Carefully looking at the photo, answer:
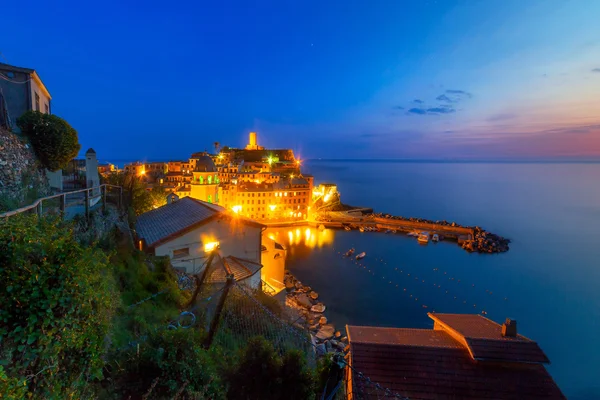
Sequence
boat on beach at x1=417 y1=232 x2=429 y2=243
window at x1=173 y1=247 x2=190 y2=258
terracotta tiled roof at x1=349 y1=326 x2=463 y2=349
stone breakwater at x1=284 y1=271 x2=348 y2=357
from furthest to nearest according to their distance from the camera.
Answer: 1. boat on beach at x1=417 y1=232 x2=429 y2=243
2. stone breakwater at x1=284 y1=271 x2=348 y2=357
3. window at x1=173 y1=247 x2=190 y2=258
4. terracotta tiled roof at x1=349 y1=326 x2=463 y2=349

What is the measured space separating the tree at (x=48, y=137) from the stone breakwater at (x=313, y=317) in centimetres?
1183

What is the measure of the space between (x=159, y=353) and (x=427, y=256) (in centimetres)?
4019

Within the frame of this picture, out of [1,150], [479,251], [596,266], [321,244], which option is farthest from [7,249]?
[596,266]

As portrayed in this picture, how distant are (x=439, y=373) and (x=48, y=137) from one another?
14.1 meters

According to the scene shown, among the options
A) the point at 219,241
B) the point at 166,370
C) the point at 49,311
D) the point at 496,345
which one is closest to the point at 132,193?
the point at 219,241

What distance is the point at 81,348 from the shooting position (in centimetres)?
302

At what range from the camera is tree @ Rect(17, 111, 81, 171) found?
9570 millimetres

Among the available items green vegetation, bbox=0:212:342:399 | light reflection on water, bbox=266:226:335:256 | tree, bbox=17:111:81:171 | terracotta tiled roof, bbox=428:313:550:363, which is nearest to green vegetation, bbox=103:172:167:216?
tree, bbox=17:111:81:171

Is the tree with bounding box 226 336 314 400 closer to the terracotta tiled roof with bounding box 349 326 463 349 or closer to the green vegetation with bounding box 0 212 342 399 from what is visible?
the green vegetation with bounding box 0 212 342 399

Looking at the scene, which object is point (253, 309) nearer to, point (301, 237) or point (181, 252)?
point (181, 252)

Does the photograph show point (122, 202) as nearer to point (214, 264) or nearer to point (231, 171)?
point (214, 264)

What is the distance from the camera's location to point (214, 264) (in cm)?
1260

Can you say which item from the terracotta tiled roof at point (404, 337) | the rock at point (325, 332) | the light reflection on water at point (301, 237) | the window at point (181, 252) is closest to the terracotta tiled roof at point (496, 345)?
the terracotta tiled roof at point (404, 337)

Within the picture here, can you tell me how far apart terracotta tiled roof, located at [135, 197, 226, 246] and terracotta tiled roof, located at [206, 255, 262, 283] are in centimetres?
197
